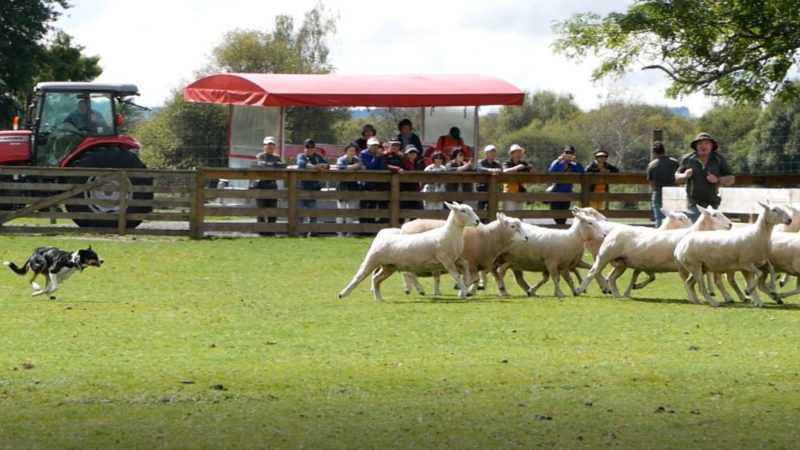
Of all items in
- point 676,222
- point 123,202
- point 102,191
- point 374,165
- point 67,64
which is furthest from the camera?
point 67,64

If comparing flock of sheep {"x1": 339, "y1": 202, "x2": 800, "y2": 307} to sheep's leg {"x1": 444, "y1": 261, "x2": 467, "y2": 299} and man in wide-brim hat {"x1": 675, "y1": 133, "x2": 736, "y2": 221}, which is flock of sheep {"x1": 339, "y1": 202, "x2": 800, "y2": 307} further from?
man in wide-brim hat {"x1": 675, "y1": 133, "x2": 736, "y2": 221}

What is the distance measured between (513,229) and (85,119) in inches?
604

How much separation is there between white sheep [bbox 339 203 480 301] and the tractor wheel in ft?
36.1

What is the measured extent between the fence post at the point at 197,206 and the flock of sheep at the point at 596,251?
26.6 feet

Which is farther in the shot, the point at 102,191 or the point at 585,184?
the point at 102,191

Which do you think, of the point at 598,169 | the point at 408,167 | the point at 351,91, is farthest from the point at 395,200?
the point at 351,91

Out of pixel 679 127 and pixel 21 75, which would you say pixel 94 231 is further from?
pixel 679 127

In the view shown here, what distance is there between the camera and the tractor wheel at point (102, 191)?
89.2ft

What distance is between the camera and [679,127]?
3012 inches

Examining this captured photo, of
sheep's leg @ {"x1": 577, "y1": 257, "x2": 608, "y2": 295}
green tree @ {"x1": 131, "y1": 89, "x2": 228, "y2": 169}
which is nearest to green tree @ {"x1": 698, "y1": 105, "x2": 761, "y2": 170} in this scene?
green tree @ {"x1": 131, "y1": 89, "x2": 228, "y2": 169}

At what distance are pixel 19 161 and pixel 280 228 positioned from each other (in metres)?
7.58

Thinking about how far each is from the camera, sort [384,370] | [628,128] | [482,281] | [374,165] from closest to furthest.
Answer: [384,370] < [482,281] < [374,165] < [628,128]

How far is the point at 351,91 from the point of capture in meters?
31.2

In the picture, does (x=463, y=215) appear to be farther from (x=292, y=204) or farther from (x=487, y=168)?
(x=487, y=168)
